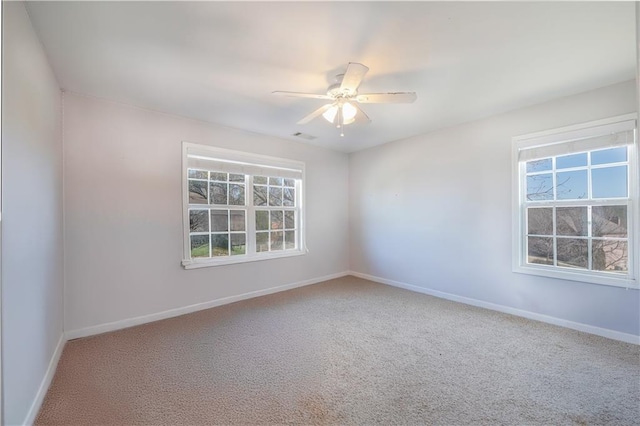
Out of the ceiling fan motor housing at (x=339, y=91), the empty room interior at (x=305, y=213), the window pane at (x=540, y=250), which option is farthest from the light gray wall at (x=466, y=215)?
the ceiling fan motor housing at (x=339, y=91)

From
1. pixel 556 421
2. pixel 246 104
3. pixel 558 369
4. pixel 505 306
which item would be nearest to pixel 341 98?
pixel 246 104

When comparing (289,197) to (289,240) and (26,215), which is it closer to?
(289,240)

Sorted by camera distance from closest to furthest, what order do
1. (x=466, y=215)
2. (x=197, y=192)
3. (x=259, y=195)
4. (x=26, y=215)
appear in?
(x=26, y=215) → (x=197, y=192) → (x=466, y=215) → (x=259, y=195)

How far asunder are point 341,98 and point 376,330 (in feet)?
7.60

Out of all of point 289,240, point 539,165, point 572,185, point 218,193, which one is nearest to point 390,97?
point 539,165

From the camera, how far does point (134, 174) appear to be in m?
2.97

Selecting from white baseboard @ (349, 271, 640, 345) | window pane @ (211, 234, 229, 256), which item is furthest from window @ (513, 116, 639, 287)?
window pane @ (211, 234, 229, 256)

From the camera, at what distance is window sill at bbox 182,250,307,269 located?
11.0 feet

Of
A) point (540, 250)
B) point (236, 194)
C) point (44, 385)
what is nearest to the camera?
point (44, 385)

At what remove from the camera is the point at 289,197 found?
4.49m

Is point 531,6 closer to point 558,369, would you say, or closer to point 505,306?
point 558,369

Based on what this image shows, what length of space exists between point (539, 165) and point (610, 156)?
55 centimetres

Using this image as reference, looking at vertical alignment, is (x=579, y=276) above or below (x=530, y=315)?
above

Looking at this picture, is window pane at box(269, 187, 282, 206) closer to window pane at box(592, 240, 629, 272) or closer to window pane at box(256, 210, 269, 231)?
window pane at box(256, 210, 269, 231)
